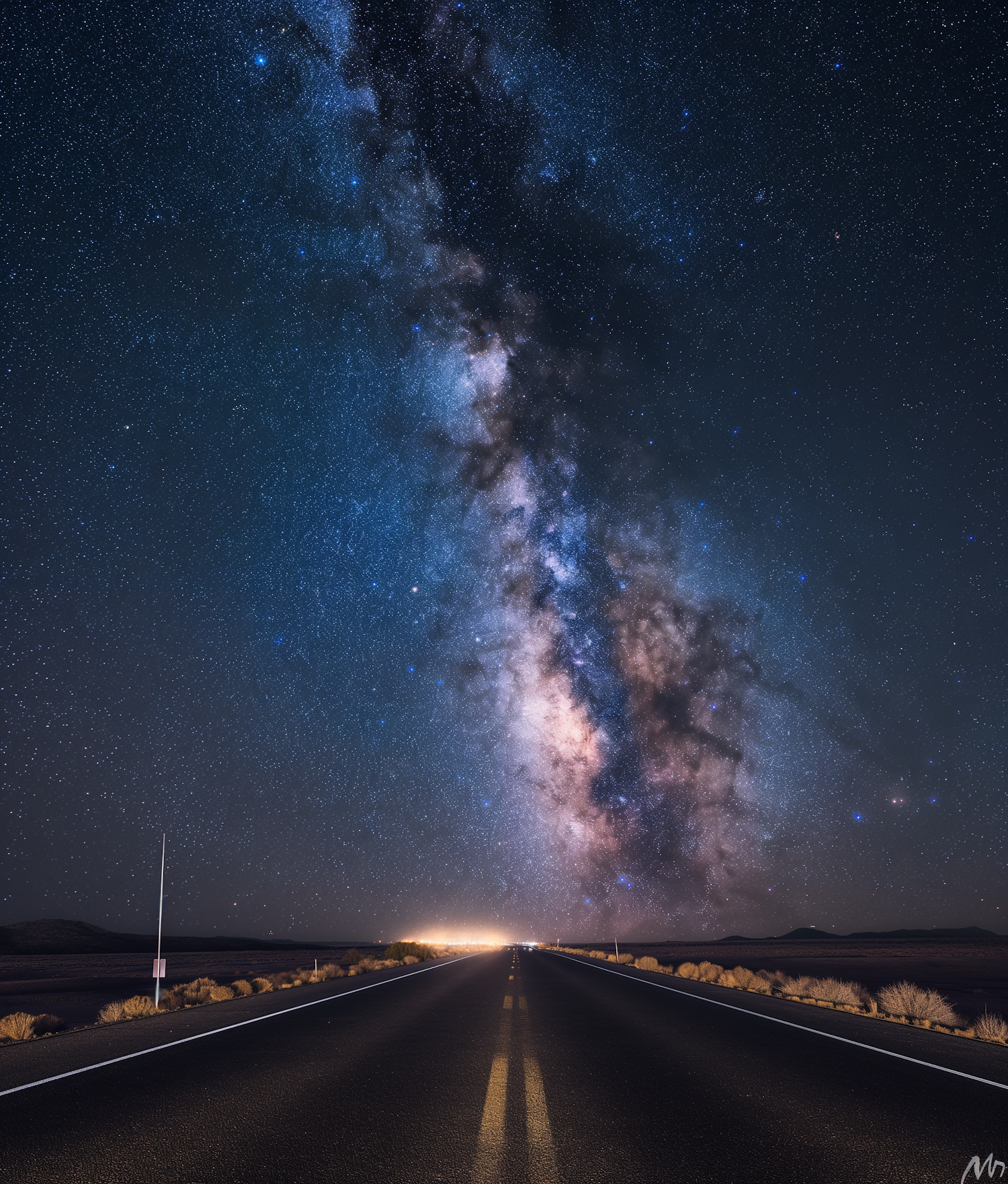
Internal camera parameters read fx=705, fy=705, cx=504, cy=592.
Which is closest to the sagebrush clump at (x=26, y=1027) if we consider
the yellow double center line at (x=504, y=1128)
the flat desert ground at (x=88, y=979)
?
the flat desert ground at (x=88, y=979)

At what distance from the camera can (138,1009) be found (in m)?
13.6

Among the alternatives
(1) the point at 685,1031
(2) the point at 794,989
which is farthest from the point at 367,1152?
(2) the point at 794,989

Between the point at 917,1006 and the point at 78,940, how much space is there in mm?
155184

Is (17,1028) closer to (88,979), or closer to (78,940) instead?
(88,979)

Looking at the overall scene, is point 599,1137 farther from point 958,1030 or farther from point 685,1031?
point 958,1030

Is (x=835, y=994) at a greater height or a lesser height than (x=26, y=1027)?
lesser

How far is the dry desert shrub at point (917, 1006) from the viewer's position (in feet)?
42.9

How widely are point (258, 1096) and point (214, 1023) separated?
568cm

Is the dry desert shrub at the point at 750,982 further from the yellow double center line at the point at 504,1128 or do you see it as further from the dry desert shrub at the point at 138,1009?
the dry desert shrub at the point at 138,1009

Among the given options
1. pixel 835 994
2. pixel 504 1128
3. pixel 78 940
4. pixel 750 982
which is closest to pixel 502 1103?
pixel 504 1128

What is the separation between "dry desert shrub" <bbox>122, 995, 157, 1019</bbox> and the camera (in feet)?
43.0

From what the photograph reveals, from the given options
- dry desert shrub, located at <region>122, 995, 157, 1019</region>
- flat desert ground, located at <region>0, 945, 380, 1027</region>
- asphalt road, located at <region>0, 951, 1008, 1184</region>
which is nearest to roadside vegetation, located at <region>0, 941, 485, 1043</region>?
dry desert shrub, located at <region>122, 995, 157, 1019</region>

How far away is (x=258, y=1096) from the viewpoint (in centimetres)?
568
